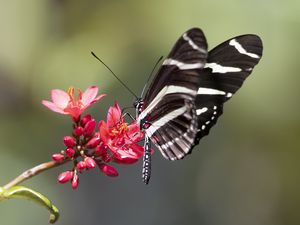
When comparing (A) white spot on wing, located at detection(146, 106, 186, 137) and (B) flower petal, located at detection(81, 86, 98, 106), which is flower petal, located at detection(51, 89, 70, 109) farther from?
(A) white spot on wing, located at detection(146, 106, 186, 137)

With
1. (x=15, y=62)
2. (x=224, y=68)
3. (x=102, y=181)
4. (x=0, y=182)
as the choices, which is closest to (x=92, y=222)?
(x=102, y=181)

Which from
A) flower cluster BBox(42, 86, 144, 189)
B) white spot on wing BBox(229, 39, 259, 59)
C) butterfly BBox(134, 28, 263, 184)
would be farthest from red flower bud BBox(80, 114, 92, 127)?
white spot on wing BBox(229, 39, 259, 59)

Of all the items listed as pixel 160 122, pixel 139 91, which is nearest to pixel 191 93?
pixel 160 122

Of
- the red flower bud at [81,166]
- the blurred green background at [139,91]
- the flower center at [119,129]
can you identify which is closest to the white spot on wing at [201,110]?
the flower center at [119,129]

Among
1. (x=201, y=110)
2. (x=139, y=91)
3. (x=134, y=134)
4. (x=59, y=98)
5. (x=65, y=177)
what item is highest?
(x=59, y=98)

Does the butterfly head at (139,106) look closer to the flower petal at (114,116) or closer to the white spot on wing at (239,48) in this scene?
the flower petal at (114,116)

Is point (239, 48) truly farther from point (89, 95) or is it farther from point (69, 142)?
point (69, 142)
